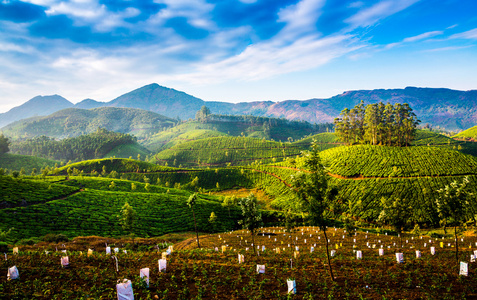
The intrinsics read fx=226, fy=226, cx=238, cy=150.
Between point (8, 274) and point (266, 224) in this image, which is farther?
point (266, 224)

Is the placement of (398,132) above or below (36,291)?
above

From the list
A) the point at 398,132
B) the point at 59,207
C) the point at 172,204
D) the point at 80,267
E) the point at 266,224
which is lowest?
the point at 266,224

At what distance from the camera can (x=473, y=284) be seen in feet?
64.2

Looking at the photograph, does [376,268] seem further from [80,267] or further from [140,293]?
[80,267]

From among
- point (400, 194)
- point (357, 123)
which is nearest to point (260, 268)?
point (400, 194)

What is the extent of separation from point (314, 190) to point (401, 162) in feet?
356

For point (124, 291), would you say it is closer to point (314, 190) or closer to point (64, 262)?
point (64, 262)

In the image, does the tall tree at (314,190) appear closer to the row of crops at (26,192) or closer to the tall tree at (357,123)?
the row of crops at (26,192)

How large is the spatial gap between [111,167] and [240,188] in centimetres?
11470

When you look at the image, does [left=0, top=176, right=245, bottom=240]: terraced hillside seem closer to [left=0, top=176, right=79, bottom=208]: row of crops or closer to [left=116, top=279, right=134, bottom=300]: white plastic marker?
[left=0, top=176, right=79, bottom=208]: row of crops

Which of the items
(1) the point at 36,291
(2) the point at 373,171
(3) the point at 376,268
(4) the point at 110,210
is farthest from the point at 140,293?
(2) the point at 373,171

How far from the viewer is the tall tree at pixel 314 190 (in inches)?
807

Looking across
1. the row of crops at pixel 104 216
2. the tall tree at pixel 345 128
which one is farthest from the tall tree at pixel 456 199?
the tall tree at pixel 345 128

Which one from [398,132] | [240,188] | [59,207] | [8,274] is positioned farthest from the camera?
[240,188]
